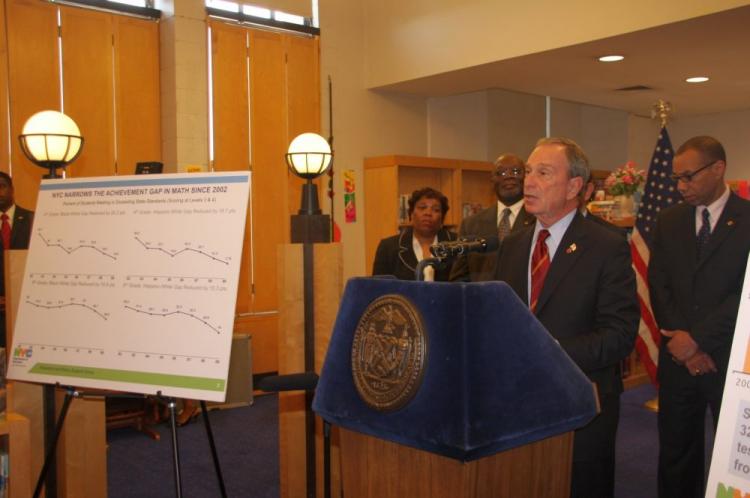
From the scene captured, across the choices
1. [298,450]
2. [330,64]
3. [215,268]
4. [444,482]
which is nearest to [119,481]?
[298,450]

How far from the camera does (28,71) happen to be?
528cm

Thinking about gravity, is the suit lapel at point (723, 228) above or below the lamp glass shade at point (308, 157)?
below

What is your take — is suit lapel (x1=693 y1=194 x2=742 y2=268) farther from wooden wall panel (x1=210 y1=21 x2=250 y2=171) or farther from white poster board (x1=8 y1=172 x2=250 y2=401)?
wooden wall panel (x1=210 y1=21 x2=250 y2=171)

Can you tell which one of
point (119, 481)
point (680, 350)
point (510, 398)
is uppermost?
point (510, 398)

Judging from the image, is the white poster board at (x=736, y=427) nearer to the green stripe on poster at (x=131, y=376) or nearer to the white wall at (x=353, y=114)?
the green stripe on poster at (x=131, y=376)

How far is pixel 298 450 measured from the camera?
3201 millimetres

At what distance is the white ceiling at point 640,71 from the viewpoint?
499 centimetres

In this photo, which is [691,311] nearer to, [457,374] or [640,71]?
[457,374]

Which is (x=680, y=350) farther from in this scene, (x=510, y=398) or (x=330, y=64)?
(x=330, y=64)

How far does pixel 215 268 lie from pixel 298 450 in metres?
1.39

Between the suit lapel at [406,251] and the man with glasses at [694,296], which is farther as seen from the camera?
the suit lapel at [406,251]

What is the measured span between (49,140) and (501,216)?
2287 mm

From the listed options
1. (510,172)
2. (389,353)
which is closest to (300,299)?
(510,172)

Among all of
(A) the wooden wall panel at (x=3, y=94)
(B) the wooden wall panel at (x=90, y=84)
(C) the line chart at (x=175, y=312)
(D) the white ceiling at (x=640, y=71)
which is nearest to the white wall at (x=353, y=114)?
(D) the white ceiling at (x=640, y=71)
